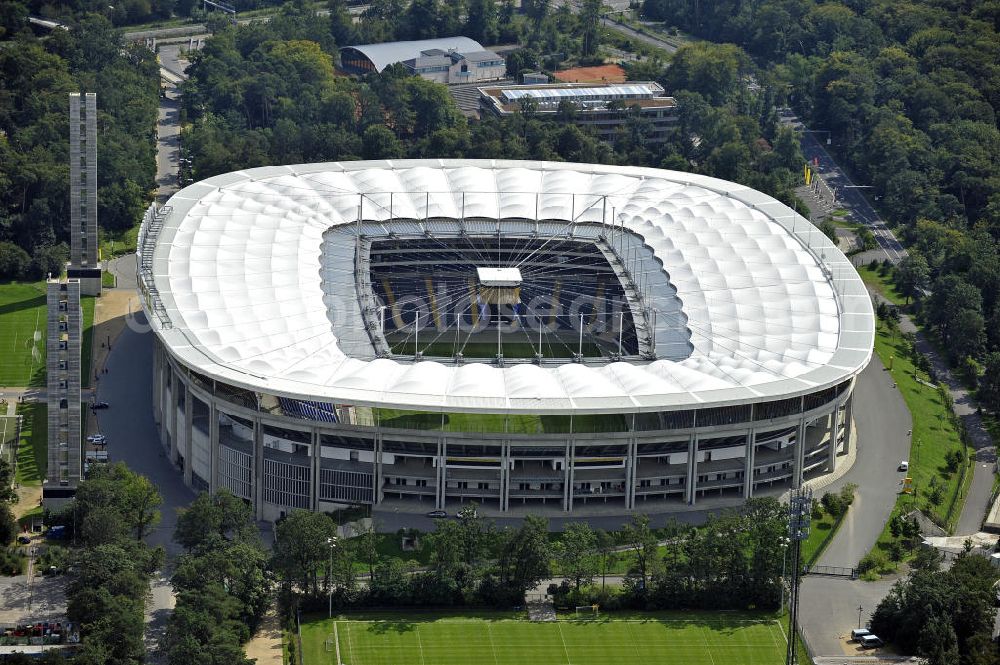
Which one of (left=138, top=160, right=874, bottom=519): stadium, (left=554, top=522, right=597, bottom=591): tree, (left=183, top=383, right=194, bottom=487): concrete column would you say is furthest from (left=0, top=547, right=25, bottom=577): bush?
(left=554, top=522, right=597, bottom=591): tree

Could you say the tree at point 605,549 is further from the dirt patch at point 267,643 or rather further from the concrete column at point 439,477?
the dirt patch at point 267,643

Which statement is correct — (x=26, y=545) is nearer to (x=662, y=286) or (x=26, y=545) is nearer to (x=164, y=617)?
(x=164, y=617)

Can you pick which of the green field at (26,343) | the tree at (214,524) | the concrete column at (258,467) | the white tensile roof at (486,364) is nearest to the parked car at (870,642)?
the white tensile roof at (486,364)

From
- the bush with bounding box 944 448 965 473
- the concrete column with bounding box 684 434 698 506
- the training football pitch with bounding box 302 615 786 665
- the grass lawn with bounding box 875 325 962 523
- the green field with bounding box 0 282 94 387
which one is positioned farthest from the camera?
the green field with bounding box 0 282 94 387

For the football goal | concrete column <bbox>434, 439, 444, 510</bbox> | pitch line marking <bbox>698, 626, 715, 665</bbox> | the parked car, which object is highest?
concrete column <bbox>434, 439, 444, 510</bbox>

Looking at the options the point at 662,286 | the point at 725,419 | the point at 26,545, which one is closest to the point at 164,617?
the point at 26,545

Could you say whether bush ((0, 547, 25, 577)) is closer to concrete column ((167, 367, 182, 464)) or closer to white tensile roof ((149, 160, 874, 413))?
white tensile roof ((149, 160, 874, 413))

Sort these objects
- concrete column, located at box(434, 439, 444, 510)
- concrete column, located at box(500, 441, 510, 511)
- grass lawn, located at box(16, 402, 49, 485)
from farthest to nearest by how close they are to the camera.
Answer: grass lawn, located at box(16, 402, 49, 485) < concrete column, located at box(500, 441, 510, 511) < concrete column, located at box(434, 439, 444, 510)

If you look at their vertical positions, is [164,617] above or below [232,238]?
below
